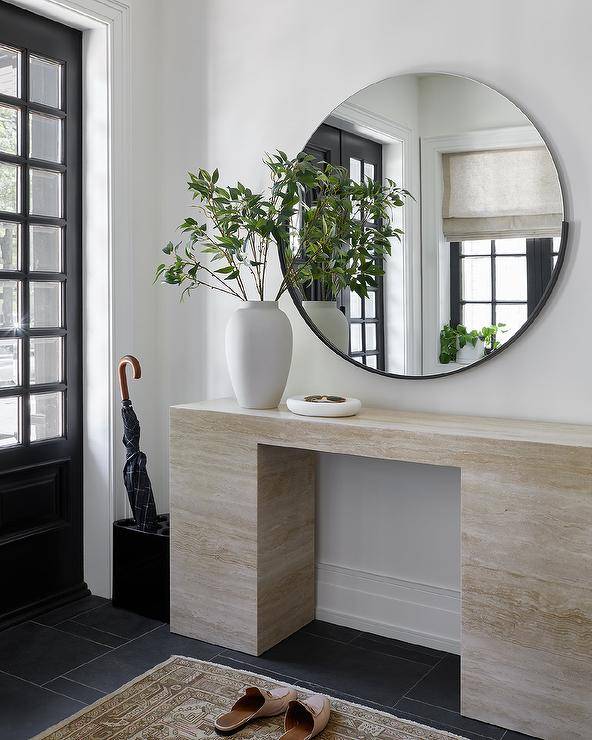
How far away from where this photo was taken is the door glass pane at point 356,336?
8.55ft

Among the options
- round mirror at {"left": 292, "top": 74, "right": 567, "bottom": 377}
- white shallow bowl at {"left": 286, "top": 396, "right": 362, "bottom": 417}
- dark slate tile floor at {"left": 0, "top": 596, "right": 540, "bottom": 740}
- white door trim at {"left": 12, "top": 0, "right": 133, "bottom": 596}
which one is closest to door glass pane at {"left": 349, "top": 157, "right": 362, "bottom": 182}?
round mirror at {"left": 292, "top": 74, "right": 567, "bottom": 377}

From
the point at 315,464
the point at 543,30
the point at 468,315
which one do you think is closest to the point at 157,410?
the point at 315,464

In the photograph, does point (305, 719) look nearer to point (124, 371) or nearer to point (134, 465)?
point (134, 465)

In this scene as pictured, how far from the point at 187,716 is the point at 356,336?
1310mm

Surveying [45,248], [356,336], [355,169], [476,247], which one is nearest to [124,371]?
[45,248]

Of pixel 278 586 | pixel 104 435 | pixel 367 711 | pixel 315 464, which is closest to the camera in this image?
pixel 367 711

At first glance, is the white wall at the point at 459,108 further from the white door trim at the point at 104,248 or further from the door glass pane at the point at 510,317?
the white door trim at the point at 104,248

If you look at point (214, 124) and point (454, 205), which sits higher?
point (214, 124)

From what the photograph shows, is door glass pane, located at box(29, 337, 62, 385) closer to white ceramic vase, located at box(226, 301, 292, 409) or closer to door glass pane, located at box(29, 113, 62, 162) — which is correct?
door glass pane, located at box(29, 113, 62, 162)

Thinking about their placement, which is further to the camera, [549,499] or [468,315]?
[468,315]

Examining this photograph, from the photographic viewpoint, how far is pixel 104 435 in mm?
2977

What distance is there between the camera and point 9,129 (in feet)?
8.96

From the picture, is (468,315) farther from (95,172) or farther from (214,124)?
(95,172)

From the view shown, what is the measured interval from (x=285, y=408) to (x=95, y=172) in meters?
1.24
